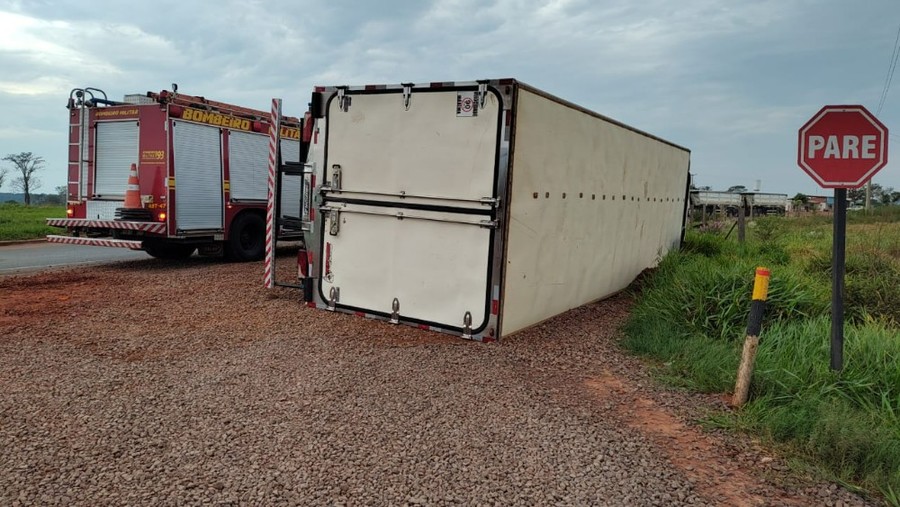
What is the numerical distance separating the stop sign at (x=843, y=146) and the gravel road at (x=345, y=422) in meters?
2.09

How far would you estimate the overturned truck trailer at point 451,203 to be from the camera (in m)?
5.90

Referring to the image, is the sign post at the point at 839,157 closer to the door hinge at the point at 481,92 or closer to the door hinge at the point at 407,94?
the door hinge at the point at 481,92

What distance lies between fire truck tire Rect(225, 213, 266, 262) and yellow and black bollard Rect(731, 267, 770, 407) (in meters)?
9.63

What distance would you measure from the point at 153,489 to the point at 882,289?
27.7ft

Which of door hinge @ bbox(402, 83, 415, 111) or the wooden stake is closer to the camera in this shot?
the wooden stake

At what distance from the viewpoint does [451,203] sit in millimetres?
6090

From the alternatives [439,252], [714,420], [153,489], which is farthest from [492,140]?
[153,489]

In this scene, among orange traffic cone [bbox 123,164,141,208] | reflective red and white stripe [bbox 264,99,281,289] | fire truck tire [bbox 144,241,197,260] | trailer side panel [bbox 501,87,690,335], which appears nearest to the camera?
trailer side panel [bbox 501,87,690,335]

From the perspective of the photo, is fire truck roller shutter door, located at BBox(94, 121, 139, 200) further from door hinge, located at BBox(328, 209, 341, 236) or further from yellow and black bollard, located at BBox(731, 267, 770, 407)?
yellow and black bollard, located at BBox(731, 267, 770, 407)

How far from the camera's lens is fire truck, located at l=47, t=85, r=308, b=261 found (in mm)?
10461

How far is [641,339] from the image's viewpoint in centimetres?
630

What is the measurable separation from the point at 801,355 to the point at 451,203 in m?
3.39

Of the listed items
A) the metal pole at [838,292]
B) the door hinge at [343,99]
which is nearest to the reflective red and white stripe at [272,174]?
the door hinge at [343,99]

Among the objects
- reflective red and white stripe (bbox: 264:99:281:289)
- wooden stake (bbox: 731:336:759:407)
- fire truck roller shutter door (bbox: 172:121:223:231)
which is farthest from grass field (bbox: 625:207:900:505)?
fire truck roller shutter door (bbox: 172:121:223:231)
